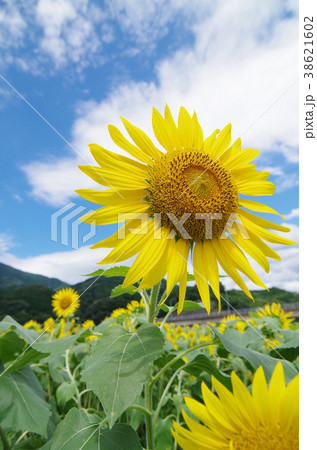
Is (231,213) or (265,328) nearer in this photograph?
(231,213)

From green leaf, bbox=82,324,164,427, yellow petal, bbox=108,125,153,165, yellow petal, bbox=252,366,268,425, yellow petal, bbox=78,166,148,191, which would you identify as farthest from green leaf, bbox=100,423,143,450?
yellow petal, bbox=108,125,153,165

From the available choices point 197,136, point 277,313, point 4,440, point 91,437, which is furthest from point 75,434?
point 277,313

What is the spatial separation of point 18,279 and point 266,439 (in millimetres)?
765

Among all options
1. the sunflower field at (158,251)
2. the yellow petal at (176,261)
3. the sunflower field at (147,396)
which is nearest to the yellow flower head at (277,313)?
the sunflower field at (147,396)

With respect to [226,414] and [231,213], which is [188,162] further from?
[226,414]

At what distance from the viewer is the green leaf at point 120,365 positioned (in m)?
0.78

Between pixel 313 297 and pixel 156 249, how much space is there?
1.42ft

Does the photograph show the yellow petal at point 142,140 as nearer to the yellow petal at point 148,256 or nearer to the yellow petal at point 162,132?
the yellow petal at point 162,132

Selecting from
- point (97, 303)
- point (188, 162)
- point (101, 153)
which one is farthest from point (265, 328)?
point (101, 153)

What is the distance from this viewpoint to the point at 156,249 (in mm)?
986

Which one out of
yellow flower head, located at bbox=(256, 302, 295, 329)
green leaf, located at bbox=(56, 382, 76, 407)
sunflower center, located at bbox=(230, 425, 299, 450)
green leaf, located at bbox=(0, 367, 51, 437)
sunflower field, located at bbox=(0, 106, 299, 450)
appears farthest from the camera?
yellow flower head, located at bbox=(256, 302, 295, 329)

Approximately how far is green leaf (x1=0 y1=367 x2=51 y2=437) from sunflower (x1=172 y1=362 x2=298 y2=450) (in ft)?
2.47

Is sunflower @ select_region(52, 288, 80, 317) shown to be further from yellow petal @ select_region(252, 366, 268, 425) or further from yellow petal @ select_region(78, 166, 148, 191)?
yellow petal @ select_region(252, 366, 268, 425)

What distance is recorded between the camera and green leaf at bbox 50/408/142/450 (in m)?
0.93
